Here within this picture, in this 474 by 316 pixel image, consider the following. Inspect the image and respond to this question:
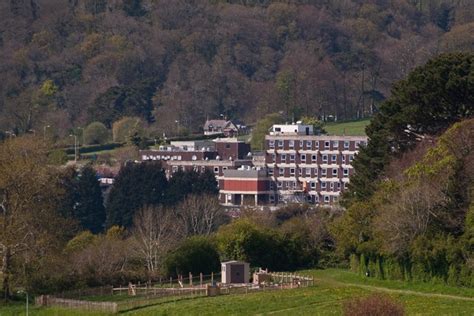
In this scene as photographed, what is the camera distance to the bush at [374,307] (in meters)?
56.8

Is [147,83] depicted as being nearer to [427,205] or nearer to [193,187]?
[193,187]

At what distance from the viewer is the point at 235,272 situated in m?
75.6

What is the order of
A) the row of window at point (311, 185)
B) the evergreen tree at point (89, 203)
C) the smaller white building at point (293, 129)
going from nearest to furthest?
the evergreen tree at point (89, 203)
the row of window at point (311, 185)
the smaller white building at point (293, 129)

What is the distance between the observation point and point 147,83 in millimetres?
180000

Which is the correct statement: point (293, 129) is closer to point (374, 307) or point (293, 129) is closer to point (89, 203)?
point (89, 203)

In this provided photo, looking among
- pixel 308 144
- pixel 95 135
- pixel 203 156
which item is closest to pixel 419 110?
pixel 308 144

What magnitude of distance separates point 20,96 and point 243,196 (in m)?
48.0

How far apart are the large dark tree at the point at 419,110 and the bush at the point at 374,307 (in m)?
22.8

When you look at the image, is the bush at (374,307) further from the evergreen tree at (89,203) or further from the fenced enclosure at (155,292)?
the evergreen tree at (89,203)

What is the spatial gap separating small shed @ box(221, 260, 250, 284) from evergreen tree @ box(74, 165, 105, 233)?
4599 centimetres

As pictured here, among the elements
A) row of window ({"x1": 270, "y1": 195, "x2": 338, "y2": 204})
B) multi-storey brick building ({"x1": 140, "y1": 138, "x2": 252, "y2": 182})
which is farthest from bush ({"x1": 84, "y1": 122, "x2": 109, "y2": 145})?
row of window ({"x1": 270, "y1": 195, "x2": 338, "y2": 204})

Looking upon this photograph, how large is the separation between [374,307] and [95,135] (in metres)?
101

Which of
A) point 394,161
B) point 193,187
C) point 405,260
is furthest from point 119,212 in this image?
point 405,260

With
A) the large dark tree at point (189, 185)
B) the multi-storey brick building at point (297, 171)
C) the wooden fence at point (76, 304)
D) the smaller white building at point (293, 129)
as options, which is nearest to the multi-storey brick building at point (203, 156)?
the multi-storey brick building at point (297, 171)
